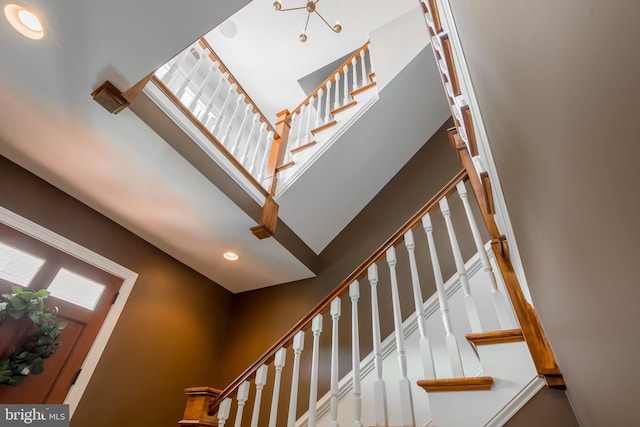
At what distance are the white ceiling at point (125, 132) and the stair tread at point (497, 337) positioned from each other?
1.86 metres

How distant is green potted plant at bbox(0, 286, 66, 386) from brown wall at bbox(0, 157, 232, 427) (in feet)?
1.59

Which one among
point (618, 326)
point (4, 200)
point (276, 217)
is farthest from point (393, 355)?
point (4, 200)

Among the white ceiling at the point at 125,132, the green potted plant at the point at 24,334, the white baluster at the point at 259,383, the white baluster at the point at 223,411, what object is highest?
the white ceiling at the point at 125,132

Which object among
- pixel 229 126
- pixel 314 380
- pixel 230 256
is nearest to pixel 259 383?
pixel 314 380

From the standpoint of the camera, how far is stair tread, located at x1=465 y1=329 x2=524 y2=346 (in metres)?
1.26

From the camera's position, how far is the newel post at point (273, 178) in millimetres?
2695

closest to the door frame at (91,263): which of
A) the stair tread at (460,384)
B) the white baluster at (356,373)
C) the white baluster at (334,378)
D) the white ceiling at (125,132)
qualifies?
the white ceiling at (125,132)

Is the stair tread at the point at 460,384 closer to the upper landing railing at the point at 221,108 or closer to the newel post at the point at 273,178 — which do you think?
the newel post at the point at 273,178

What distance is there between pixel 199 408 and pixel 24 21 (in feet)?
7.16

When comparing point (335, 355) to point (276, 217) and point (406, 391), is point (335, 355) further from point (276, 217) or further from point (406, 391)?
point (276, 217)

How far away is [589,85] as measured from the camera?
29cm

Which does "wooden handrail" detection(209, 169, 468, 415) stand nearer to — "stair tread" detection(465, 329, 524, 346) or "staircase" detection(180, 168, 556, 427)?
"staircase" detection(180, 168, 556, 427)

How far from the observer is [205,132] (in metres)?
2.34

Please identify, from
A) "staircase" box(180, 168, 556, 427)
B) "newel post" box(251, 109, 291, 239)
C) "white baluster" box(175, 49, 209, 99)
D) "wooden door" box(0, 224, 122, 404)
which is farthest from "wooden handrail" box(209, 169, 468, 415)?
"white baluster" box(175, 49, 209, 99)
